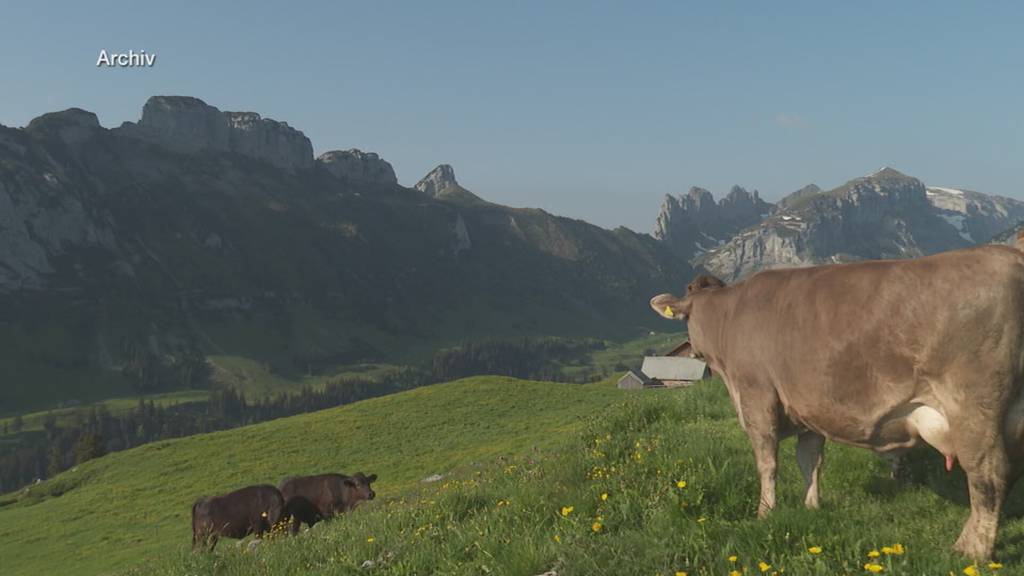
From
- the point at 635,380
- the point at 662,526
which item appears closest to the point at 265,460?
the point at 635,380

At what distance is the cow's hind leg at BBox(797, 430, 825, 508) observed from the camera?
7.90m

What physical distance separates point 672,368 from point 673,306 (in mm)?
92189

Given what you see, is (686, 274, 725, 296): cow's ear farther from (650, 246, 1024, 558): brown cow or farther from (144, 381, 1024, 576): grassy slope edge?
(144, 381, 1024, 576): grassy slope edge

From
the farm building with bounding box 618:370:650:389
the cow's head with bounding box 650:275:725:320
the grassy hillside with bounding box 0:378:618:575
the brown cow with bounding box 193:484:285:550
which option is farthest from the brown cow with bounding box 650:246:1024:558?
the farm building with bounding box 618:370:650:389

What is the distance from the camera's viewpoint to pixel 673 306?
988 cm

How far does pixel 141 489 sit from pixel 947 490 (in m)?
59.2

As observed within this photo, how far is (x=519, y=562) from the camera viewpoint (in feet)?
22.0

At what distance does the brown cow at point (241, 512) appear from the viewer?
62.9 feet

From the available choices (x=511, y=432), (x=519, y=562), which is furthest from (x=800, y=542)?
(x=511, y=432)

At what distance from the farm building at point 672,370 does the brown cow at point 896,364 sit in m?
90.6

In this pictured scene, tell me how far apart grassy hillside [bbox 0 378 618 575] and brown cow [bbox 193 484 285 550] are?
54.3ft

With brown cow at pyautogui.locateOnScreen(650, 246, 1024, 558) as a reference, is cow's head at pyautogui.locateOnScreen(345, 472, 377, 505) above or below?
below

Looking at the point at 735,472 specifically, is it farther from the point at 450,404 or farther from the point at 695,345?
the point at 450,404

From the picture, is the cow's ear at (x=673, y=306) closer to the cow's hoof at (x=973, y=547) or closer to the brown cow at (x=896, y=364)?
the brown cow at (x=896, y=364)
